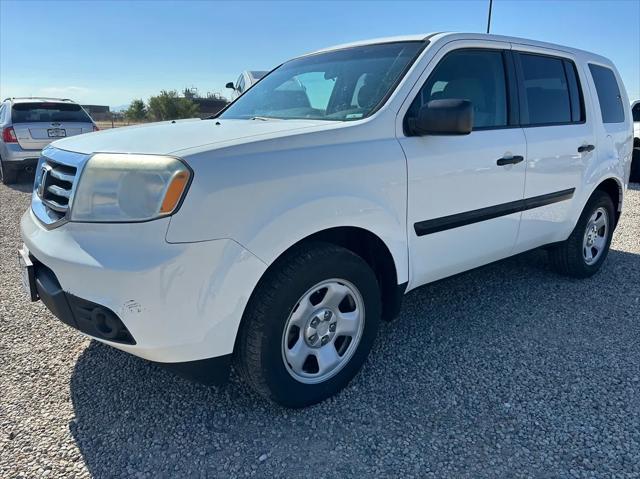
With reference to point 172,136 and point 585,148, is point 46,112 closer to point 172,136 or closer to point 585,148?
point 172,136

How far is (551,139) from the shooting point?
3.51 meters

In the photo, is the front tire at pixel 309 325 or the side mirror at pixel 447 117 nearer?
the front tire at pixel 309 325

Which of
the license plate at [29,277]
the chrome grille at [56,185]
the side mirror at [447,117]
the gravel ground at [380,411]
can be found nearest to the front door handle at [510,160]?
the side mirror at [447,117]

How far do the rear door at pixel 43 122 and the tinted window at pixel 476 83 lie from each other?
8.31 metres

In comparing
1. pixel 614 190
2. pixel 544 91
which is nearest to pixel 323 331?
pixel 544 91

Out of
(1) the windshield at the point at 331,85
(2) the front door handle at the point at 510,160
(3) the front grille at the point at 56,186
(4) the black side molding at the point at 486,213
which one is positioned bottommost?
(4) the black side molding at the point at 486,213

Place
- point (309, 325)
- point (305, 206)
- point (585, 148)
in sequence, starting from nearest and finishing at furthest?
point (305, 206) → point (309, 325) → point (585, 148)

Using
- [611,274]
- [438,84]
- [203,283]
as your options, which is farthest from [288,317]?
[611,274]

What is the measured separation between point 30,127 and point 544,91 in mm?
8829

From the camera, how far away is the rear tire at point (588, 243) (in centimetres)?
417

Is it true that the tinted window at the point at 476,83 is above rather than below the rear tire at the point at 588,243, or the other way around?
above

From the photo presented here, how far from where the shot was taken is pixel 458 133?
101 inches

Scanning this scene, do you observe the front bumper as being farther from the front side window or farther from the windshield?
the front side window

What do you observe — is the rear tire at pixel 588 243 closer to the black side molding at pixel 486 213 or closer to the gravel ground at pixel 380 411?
the black side molding at pixel 486 213
